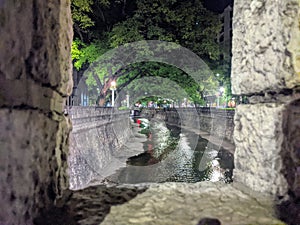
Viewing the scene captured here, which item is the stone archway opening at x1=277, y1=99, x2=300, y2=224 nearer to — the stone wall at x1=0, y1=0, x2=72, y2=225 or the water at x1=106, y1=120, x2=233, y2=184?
the stone wall at x1=0, y1=0, x2=72, y2=225

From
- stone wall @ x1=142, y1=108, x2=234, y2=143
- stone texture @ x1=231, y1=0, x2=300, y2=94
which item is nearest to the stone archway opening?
stone texture @ x1=231, y1=0, x2=300, y2=94

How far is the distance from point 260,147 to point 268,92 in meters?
0.55

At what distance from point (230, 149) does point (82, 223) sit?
12559mm

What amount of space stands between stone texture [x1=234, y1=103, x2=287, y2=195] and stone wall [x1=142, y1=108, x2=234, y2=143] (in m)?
12.7

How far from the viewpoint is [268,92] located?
96.6 inches

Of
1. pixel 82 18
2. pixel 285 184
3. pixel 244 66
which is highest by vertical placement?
pixel 82 18

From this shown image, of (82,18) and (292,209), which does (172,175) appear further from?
(82,18)

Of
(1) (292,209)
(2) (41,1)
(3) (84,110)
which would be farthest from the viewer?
(3) (84,110)

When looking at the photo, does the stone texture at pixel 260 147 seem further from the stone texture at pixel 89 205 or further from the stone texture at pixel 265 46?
the stone texture at pixel 89 205

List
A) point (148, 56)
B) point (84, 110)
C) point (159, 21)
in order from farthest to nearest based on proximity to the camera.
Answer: point (148, 56) → point (159, 21) → point (84, 110)

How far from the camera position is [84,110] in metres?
8.61

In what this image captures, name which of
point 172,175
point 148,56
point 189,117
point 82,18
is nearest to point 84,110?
point 172,175

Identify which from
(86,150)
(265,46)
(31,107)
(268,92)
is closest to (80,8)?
(86,150)

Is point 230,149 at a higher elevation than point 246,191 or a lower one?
lower
